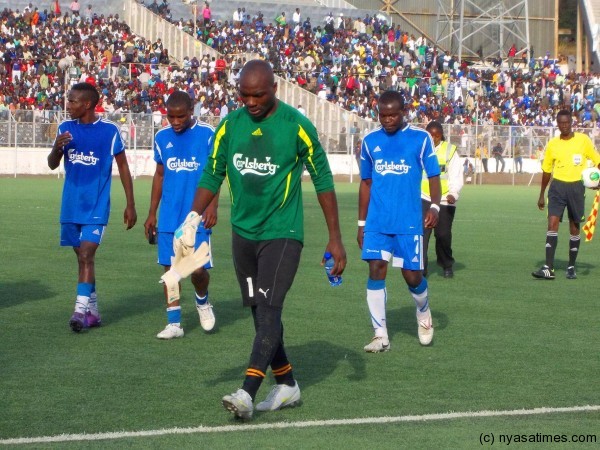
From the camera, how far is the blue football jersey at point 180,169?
9.51 meters

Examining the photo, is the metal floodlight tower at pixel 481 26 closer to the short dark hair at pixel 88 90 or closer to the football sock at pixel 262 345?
the short dark hair at pixel 88 90

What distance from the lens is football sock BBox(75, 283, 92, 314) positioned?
9.77 meters

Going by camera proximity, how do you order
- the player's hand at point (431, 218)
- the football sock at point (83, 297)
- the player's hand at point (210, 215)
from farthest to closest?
the football sock at point (83, 297), the player's hand at point (431, 218), the player's hand at point (210, 215)

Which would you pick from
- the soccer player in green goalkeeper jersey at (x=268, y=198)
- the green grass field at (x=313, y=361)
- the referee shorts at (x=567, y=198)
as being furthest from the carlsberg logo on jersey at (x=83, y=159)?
the referee shorts at (x=567, y=198)

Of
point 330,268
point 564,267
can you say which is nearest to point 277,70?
point 564,267

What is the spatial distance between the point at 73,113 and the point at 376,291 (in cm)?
296

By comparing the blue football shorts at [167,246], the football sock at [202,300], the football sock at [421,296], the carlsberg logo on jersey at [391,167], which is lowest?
the football sock at [202,300]

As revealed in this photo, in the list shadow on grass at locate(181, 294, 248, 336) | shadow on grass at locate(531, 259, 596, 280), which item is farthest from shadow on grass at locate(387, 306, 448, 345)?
shadow on grass at locate(531, 259, 596, 280)

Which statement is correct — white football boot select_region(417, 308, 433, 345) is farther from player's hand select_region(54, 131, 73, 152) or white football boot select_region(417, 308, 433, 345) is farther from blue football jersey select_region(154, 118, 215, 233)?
player's hand select_region(54, 131, 73, 152)

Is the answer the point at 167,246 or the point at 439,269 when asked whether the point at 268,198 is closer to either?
the point at 167,246

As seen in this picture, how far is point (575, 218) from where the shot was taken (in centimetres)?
1489

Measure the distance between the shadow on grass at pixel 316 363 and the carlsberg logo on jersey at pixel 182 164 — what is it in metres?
1.66

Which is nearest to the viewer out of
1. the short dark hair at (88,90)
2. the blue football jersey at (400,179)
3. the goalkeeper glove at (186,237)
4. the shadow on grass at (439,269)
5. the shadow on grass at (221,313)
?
the goalkeeper glove at (186,237)

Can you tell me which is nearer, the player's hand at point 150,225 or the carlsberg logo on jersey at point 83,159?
the player's hand at point 150,225
